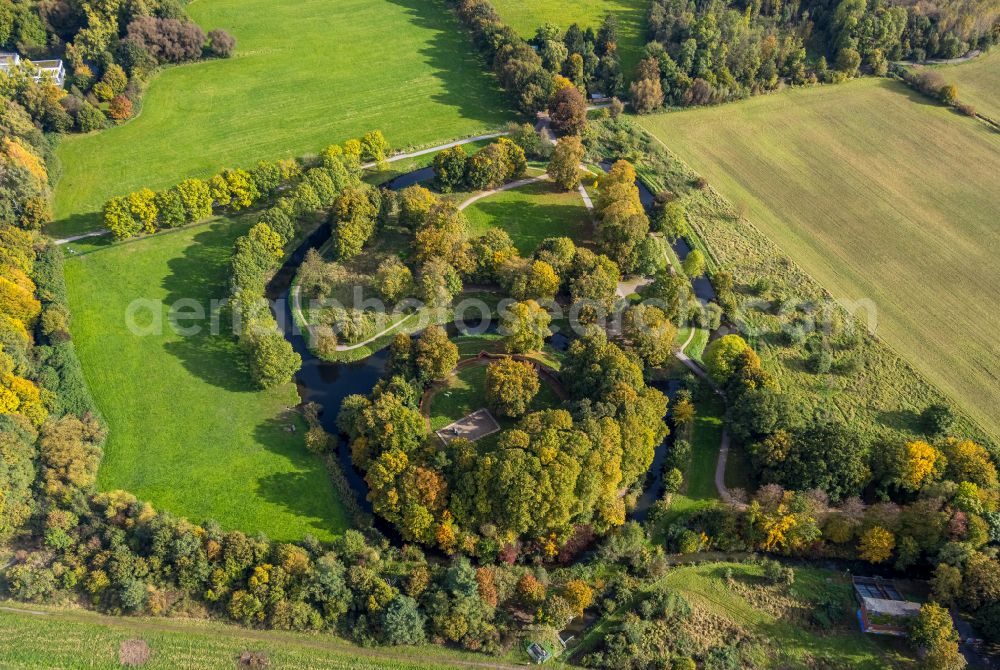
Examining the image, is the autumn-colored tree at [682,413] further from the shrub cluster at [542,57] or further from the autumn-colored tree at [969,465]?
the shrub cluster at [542,57]

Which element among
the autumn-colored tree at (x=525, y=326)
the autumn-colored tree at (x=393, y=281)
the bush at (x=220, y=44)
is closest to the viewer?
the autumn-colored tree at (x=525, y=326)

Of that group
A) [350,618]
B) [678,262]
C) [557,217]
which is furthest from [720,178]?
[350,618]

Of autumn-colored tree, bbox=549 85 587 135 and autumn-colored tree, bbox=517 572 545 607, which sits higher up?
autumn-colored tree, bbox=549 85 587 135

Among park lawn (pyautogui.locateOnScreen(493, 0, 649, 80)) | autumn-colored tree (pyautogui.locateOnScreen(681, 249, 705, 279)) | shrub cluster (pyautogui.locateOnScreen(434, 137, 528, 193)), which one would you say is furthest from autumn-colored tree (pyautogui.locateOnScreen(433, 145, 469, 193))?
park lawn (pyautogui.locateOnScreen(493, 0, 649, 80))

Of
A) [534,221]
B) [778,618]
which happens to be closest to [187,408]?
[534,221]

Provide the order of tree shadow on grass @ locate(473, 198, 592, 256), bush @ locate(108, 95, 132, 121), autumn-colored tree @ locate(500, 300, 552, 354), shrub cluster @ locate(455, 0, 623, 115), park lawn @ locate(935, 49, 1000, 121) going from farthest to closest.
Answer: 1. park lawn @ locate(935, 49, 1000, 121)
2. shrub cluster @ locate(455, 0, 623, 115)
3. bush @ locate(108, 95, 132, 121)
4. tree shadow on grass @ locate(473, 198, 592, 256)
5. autumn-colored tree @ locate(500, 300, 552, 354)

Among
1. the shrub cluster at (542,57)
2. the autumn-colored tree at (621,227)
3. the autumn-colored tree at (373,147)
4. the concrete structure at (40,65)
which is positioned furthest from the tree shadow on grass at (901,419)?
the concrete structure at (40,65)

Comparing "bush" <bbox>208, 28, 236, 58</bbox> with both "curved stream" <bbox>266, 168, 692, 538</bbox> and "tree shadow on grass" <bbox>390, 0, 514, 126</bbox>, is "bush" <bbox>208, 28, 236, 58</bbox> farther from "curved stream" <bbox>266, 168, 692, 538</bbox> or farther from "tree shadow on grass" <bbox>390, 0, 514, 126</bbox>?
"curved stream" <bbox>266, 168, 692, 538</bbox>
